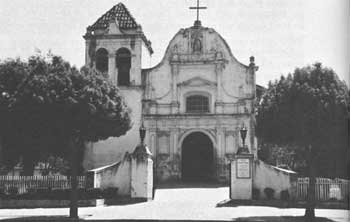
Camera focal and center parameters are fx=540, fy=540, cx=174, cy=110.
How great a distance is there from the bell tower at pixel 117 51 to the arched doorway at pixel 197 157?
5136 millimetres

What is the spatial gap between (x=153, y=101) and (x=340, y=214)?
17321 mm

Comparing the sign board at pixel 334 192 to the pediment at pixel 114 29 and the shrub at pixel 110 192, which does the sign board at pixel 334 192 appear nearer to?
the shrub at pixel 110 192

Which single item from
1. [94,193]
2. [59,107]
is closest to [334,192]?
[94,193]

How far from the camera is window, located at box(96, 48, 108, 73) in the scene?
1410 inches

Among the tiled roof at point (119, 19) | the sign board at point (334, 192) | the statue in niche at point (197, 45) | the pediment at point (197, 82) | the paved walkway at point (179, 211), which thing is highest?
the tiled roof at point (119, 19)

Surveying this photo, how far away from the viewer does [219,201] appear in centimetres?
2534

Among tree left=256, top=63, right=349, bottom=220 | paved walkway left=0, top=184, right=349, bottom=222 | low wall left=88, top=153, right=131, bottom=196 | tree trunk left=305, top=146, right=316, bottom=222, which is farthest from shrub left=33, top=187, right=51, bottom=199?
tree trunk left=305, top=146, right=316, bottom=222

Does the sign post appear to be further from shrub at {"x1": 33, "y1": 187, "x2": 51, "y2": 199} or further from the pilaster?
the pilaster

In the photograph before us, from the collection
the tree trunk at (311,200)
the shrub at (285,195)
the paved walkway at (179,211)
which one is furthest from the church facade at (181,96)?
the tree trunk at (311,200)

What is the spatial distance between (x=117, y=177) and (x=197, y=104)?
35.4 feet

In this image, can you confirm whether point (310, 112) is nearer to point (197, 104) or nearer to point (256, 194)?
point (256, 194)

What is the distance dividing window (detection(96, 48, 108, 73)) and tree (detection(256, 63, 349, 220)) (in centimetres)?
1764

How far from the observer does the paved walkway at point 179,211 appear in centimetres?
1939

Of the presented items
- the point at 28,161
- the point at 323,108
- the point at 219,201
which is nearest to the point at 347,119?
the point at 323,108
